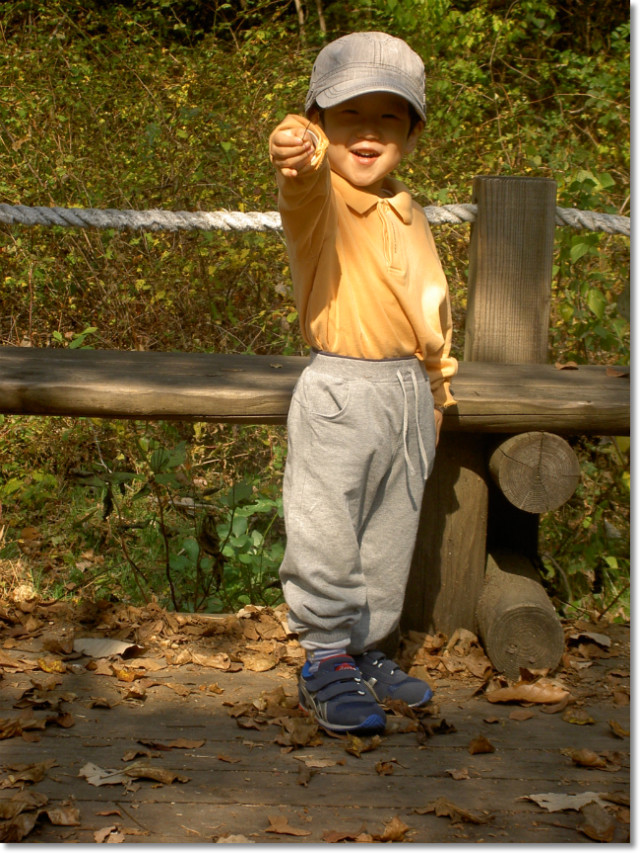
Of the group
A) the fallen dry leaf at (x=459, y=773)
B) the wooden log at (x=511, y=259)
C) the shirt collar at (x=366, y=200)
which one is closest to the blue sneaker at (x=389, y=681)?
the fallen dry leaf at (x=459, y=773)

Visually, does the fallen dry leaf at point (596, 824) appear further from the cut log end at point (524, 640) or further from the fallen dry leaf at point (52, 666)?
the fallen dry leaf at point (52, 666)

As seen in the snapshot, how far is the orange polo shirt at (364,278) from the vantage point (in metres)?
2.44

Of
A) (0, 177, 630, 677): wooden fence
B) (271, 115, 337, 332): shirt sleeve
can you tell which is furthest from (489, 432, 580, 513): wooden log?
(271, 115, 337, 332): shirt sleeve

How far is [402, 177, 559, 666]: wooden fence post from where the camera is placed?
3.11 m

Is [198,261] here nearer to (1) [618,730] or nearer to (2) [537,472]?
(2) [537,472]

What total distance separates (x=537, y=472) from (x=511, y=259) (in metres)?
0.70

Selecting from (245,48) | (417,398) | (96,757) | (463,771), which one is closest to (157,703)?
(96,757)

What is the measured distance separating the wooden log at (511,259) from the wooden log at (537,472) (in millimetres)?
446

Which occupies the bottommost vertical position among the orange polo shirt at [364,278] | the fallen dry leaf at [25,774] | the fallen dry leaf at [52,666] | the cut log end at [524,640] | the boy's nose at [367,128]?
the fallen dry leaf at [25,774]

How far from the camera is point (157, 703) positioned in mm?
2717

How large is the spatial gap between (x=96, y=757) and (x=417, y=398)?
1.19 metres

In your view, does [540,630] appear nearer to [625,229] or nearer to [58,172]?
[625,229]

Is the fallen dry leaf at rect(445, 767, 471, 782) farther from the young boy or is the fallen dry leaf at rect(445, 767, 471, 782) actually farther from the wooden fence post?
the wooden fence post

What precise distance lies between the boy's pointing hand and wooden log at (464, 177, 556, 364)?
115 cm
